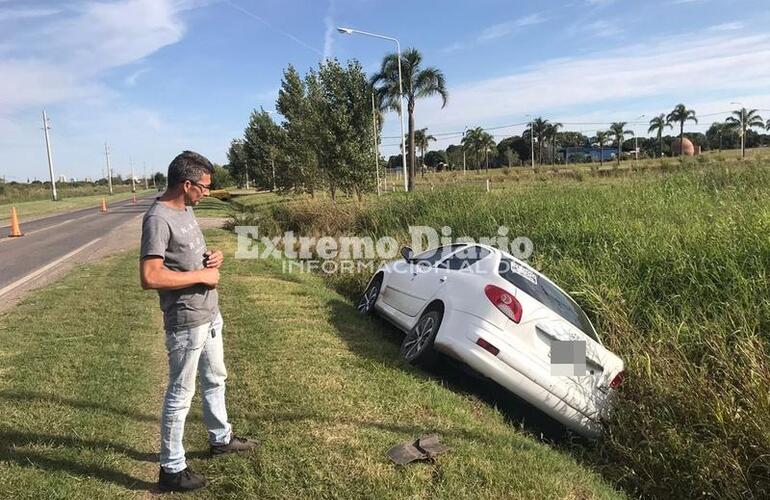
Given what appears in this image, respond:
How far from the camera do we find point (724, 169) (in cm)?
1348

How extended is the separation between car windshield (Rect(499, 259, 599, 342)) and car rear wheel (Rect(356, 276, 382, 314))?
2.54 meters

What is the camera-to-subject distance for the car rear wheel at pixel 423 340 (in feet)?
18.0

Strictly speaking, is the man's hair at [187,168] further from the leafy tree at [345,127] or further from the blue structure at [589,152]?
the blue structure at [589,152]

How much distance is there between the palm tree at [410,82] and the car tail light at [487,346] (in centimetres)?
3218

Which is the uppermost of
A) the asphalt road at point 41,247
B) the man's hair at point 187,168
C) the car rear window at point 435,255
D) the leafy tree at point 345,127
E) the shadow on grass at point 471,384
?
the leafy tree at point 345,127

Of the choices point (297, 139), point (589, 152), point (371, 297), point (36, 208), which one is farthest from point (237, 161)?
point (589, 152)

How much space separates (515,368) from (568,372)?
503mm

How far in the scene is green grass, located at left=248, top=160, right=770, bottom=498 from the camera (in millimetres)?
4383

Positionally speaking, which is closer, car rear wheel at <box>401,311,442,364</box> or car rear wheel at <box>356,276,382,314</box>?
car rear wheel at <box>401,311,442,364</box>

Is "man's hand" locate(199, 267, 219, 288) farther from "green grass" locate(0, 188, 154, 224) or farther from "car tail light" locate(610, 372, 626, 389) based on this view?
"green grass" locate(0, 188, 154, 224)

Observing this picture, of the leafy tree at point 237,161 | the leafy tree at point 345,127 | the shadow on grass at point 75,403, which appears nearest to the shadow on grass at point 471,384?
the shadow on grass at point 75,403

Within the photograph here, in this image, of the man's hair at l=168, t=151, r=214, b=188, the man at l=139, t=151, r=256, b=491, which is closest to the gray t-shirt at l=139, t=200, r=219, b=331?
the man at l=139, t=151, r=256, b=491

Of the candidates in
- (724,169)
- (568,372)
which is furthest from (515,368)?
(724,169)

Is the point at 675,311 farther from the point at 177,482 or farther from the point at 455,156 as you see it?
the point at 455,156
